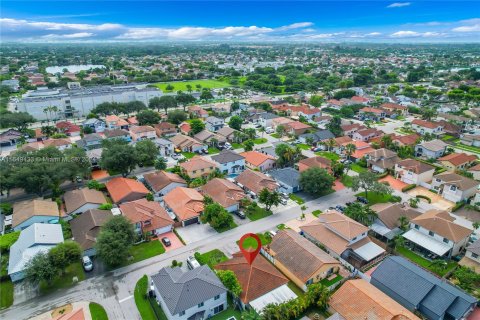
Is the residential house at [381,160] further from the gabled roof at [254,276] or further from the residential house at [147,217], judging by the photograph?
the residential house at [147,217]

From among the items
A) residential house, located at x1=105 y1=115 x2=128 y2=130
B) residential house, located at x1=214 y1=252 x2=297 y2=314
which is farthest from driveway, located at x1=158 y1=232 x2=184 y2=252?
residential house, located at x1=105 y1=115 x2=128 y2=130

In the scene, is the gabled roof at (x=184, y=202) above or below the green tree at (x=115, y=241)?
below

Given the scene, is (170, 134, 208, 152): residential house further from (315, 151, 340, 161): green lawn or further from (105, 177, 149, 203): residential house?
(315, 151, 340, 161): green lawn

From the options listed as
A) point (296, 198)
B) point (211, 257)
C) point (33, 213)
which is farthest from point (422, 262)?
point (33, 213)

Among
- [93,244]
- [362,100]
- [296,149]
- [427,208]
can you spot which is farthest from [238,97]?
[93,244]

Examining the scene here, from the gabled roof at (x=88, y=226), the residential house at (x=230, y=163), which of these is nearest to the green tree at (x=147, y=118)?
the residential house at (x=230, y=163)
